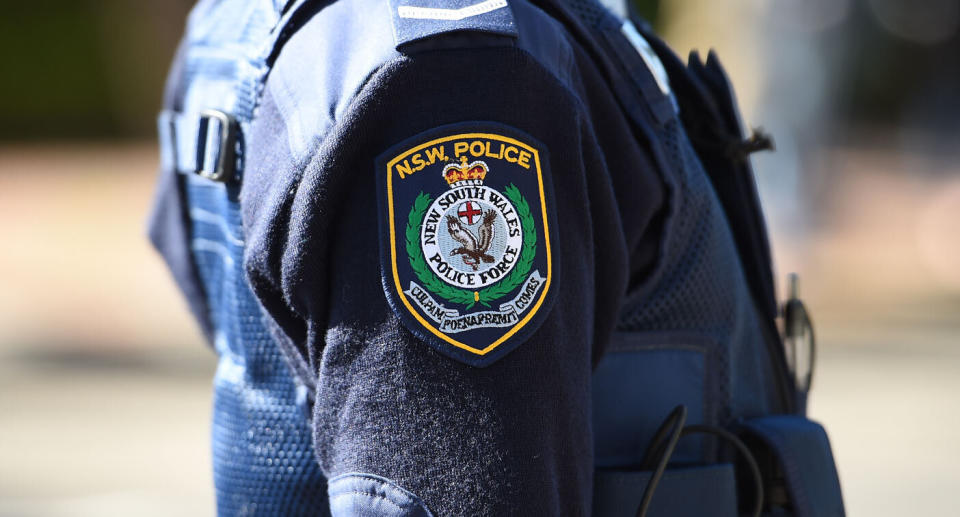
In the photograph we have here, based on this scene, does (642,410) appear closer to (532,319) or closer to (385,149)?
(532,319)

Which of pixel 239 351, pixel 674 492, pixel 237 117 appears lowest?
pixel 674 492

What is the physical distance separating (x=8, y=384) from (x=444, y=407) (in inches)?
230

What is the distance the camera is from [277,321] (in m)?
1.03

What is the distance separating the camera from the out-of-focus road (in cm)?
478

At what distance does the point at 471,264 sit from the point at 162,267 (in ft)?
29.0

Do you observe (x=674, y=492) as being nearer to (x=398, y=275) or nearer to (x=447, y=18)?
(x=398, y=275)

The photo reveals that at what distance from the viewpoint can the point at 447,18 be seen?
3.13 ft

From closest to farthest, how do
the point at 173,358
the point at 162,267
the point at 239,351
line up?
1. the point at 239,351
2. the point at 173,358
3. the point at 162,267

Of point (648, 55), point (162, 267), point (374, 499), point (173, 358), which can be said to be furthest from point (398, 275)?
point (162, 267)

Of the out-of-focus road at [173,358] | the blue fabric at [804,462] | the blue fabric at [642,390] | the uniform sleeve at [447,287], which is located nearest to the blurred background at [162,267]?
the out-of-focus road at [173,358]

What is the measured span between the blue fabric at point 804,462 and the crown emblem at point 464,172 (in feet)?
1.54

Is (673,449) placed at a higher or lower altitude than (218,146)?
lower

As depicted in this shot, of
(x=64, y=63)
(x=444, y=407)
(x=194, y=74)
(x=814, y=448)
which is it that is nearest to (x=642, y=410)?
(x=814, y=448)

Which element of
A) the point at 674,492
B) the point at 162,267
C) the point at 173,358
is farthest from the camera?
the point at 162,267
